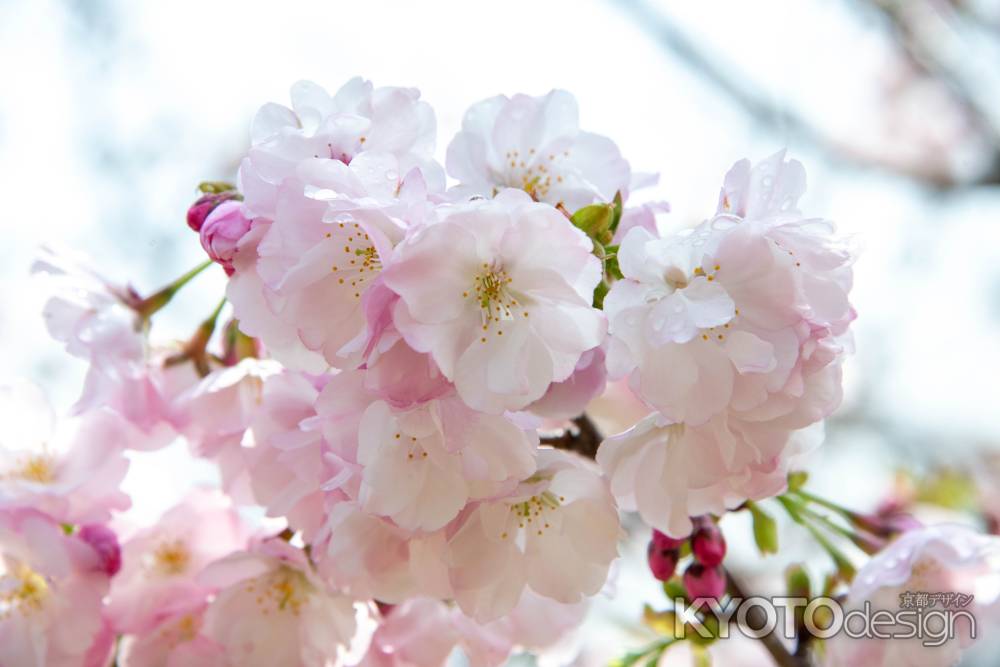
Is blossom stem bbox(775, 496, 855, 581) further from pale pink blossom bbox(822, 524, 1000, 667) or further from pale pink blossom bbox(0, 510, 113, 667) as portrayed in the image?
pale pink blossom bbox(0, 510, 113, 667)

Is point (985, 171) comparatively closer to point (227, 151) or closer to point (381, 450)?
point (227, 151)

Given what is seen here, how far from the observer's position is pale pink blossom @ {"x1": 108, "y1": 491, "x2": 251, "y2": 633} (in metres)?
0.82

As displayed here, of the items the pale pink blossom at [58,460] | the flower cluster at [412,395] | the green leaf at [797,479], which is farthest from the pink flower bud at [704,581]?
the pale pink blossom at [58,460]

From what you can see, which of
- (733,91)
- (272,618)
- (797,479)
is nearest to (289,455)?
(272,618)

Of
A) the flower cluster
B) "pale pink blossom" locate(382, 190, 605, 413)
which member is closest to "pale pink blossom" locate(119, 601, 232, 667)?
the flower cluster

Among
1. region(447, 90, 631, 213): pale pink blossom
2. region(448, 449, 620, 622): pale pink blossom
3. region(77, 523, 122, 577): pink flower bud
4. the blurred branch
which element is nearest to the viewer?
region(448, 449, 620, 622): pale pink blossom

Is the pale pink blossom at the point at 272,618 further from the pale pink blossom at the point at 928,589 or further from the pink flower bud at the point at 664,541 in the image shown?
the pale pink blossom at the point at 928,589

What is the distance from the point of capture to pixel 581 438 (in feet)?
2.45

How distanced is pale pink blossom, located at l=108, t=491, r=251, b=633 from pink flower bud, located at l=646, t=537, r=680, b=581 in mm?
378

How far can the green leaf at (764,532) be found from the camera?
0.81 m

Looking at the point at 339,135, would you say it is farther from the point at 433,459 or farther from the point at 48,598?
the point at 48,598

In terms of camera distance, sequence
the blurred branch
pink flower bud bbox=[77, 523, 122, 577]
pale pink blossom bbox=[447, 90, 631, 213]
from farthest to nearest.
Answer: the blurred branch → pink flower bud bbox=[77, 523, 122, 577] → pale pink blossom bbox=[447, 90, 631, 213]

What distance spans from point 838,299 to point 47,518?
2.14ft

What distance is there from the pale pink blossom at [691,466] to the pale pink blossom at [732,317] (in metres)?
0.03
